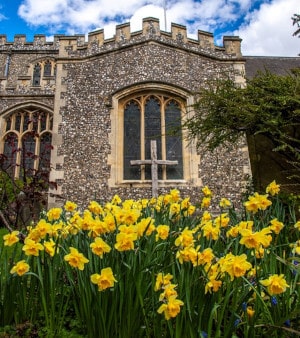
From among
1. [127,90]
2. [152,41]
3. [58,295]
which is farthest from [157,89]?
[58,295]

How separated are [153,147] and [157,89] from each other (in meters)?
1.87

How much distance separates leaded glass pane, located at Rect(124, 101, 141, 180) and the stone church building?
28 mm

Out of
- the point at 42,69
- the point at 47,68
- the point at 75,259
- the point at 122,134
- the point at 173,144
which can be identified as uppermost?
Answer: the point at 47,68

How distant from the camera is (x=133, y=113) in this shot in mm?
10242

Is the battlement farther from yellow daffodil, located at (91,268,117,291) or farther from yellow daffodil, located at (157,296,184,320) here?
yellow daffodil, located at (157,296,184,320)

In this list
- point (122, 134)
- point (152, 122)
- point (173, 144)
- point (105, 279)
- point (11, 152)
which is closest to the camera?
point (105, 279)

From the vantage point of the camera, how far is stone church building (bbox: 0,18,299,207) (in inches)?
363

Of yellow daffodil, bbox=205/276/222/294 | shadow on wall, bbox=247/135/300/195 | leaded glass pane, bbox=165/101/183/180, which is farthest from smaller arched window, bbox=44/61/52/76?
yellow daffodil, bbox=205/276/222/294

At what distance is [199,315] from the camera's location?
1688 mm

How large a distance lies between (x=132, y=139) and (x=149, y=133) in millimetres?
543

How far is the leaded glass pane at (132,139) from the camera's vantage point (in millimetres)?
9594

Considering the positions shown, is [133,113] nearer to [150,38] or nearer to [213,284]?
[150,38]

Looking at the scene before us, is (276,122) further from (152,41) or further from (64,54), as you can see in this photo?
(64,54)

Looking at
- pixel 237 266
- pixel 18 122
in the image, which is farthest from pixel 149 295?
pixel 18 122
